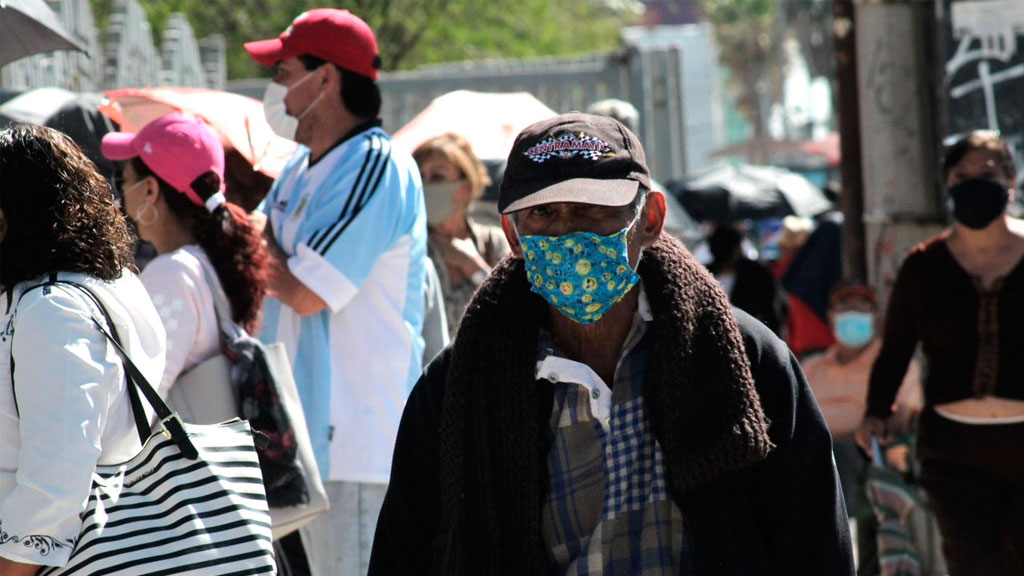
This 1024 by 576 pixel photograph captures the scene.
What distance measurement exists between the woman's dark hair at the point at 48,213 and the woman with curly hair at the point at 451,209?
2.97 m

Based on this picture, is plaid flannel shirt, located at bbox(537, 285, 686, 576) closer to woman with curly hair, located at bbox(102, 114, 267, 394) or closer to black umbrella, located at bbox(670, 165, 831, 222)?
woman with curly hair, located at bbox(102, 114, 267, 394)

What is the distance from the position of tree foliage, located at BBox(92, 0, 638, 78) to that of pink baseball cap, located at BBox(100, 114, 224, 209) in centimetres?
1571

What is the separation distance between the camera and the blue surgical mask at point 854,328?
861 cm

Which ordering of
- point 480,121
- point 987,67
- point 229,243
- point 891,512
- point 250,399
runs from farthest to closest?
point 987,67, point 480,121, point 891,512, point 229,243, point 250,399

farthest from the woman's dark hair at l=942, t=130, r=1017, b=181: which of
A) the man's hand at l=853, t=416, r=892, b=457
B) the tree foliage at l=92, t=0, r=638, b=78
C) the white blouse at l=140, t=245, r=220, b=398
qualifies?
the tree foliage at l=92, t=0, r=638, b=78

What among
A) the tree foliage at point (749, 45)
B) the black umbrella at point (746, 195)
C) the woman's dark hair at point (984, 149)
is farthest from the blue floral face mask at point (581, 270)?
the tree foliage at point (749, 45)

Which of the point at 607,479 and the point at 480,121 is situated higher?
the point at 480,121

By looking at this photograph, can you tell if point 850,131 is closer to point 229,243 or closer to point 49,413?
point 229,243

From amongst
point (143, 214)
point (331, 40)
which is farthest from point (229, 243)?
point (331, 40)

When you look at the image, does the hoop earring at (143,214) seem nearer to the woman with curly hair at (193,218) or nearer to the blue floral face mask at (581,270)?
the woman with curly hair at (193,218)

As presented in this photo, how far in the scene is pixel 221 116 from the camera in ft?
18.7

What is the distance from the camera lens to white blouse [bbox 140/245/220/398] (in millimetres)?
3928

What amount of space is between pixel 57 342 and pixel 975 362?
11.8 feet

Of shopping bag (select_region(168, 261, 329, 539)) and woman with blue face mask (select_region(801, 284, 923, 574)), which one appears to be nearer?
shopping bag (select_region(168, 261, 329, 539))
